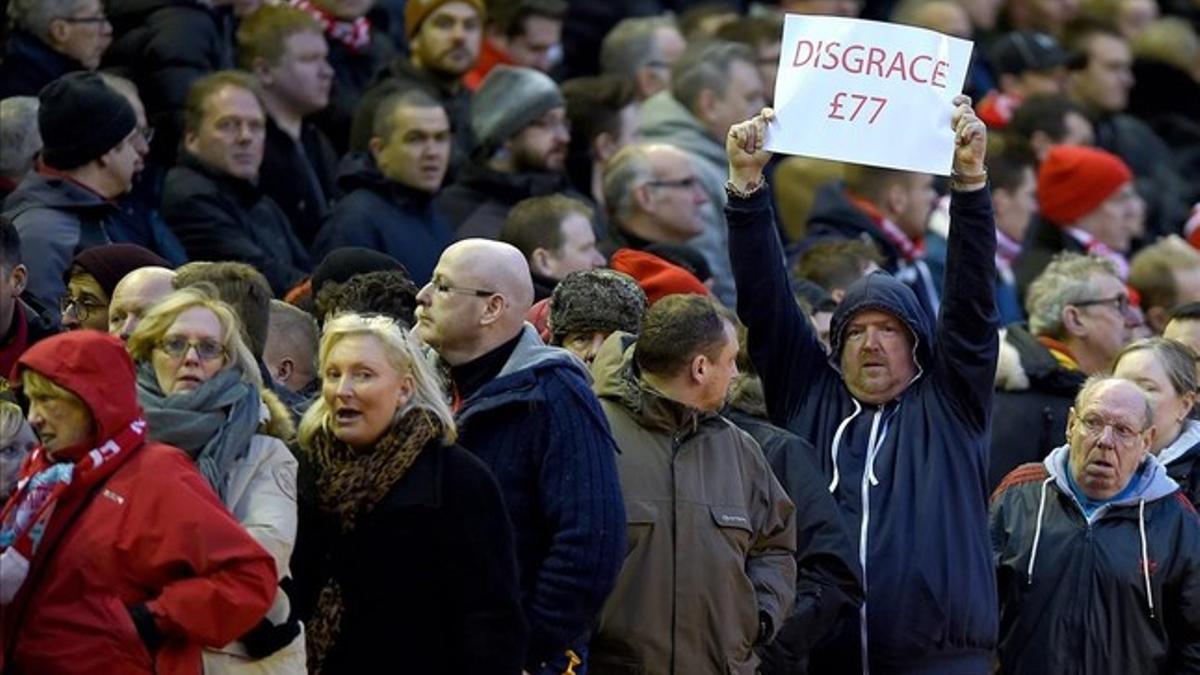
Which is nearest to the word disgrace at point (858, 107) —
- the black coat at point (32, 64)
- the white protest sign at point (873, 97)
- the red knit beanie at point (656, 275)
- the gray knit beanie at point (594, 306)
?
the white protest sign at point (873, 97)

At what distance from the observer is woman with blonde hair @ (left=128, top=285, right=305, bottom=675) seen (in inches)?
283

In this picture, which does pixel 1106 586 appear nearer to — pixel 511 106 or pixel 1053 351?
pixel 1053 351

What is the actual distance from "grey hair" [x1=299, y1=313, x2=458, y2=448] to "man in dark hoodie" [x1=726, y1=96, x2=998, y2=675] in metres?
1.70

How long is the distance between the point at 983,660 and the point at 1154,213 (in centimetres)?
854

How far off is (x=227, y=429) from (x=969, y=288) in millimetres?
2595

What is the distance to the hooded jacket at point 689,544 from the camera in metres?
8.17

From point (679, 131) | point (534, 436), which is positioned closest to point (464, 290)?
point (534, 436)

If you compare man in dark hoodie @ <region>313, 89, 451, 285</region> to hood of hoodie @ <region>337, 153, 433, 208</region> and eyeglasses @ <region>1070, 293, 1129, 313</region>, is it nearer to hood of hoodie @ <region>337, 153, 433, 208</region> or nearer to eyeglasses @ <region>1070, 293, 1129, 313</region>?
hood of hoodie @ <region>337, 153, 433, 208</region>

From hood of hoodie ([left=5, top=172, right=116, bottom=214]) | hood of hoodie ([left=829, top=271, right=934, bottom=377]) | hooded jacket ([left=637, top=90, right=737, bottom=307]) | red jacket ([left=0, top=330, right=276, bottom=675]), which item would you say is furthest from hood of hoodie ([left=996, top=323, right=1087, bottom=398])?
red jacket ([left=0, top=330, right=276, bottom=675])

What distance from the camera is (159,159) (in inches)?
456

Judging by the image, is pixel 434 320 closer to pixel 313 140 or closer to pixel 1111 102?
pixel 313 140

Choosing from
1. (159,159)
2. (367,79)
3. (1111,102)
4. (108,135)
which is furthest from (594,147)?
(1111,102)

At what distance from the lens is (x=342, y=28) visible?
1354 cm

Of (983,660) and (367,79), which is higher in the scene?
(367,79)
